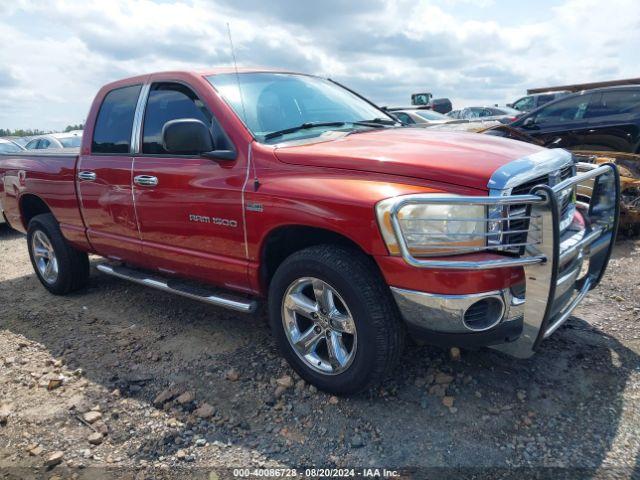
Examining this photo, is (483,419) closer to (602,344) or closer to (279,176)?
(602,344)

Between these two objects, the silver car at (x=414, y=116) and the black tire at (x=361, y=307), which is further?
the silver car at (x=414, y=116)

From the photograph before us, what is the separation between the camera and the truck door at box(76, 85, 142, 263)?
387 cm

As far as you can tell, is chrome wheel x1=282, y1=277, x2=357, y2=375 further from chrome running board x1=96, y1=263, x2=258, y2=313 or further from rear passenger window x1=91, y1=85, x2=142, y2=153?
rear passenger window x1=91, y1=85, x2=142, y2=153

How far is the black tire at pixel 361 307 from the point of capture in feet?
8.29

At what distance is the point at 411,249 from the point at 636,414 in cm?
146

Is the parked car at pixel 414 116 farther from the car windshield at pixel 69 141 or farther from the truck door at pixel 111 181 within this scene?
the truck door at pixel 111 181

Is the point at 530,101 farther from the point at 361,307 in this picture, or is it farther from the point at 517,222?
the point at 361,307

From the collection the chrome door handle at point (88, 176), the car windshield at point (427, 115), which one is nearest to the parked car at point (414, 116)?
the car windshield at point (427, 115)

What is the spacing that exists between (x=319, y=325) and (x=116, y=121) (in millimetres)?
2564

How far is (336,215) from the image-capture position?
Result: 2.54 meters

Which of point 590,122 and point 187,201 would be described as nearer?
point 187,201

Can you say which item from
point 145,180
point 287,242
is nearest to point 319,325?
point 287,242

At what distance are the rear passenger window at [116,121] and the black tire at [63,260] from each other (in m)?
1.09

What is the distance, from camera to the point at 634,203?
522 cm
